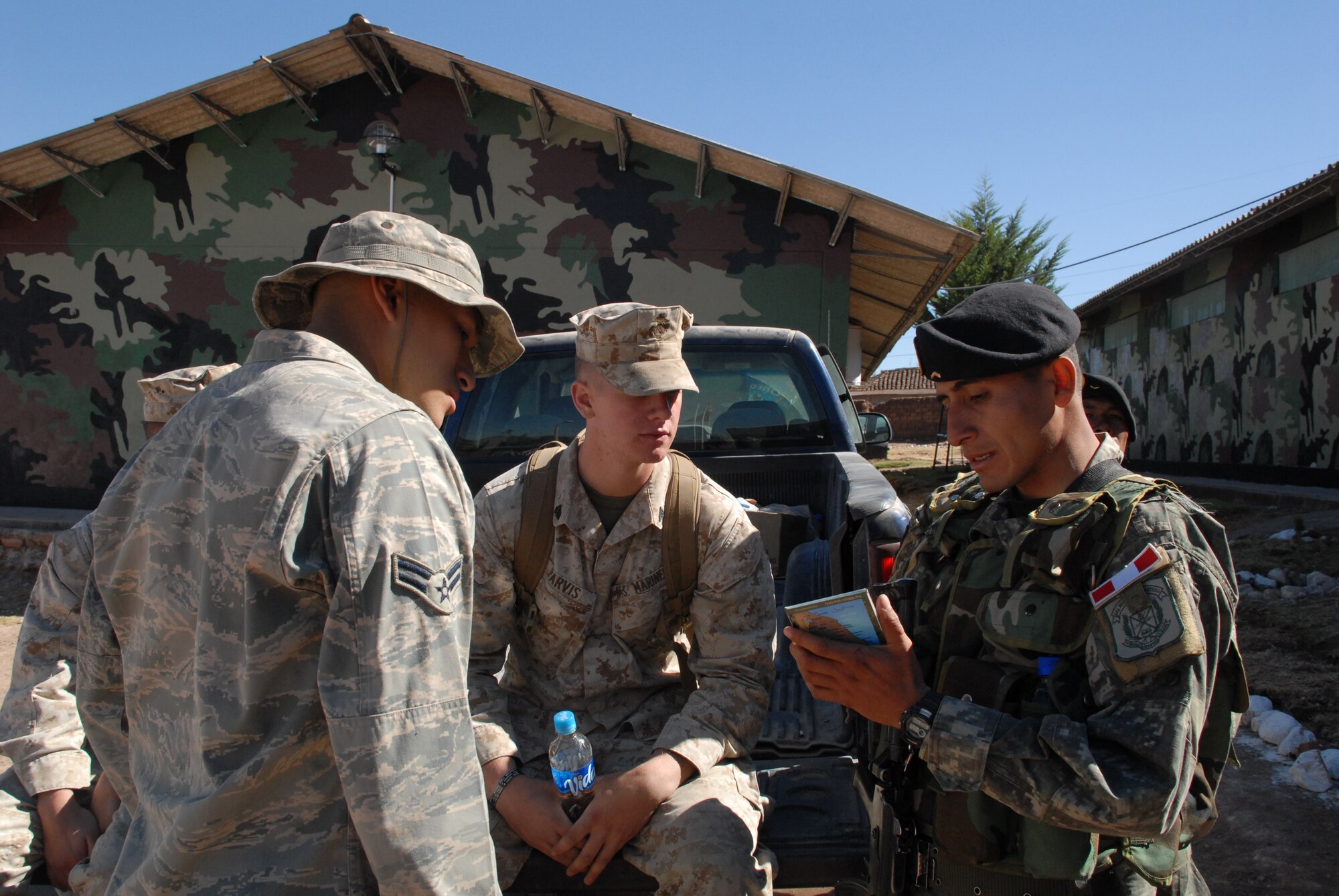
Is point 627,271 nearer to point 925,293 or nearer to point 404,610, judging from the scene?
point 925,293

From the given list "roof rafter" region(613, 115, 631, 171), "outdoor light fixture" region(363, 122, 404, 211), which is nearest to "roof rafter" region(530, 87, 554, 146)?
"roof rafter" region(613, 115, 631, 171)

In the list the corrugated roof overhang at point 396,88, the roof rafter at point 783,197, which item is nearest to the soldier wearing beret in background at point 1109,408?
the corrugated roof overhang at point 396,88

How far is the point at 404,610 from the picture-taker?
3.87ft

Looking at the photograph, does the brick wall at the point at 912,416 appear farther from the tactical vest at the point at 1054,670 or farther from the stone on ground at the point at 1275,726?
the tactical vest at the point at 1054,670

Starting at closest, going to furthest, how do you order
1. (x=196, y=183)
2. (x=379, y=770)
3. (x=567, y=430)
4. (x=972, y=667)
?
(x=379, y=770) → (x=972, y=667) → (x=567, y=430) → (x=196, y=183)

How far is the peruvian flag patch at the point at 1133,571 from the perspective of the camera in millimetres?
1492

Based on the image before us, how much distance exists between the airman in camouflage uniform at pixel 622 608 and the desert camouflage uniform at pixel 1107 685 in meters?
0.56

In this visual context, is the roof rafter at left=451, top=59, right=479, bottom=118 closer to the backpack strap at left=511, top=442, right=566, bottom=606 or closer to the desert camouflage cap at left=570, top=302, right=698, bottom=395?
the desert camouflage cap at left=570, top=302, right=698, bottom=395

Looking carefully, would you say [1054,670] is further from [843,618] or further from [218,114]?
[218,114]

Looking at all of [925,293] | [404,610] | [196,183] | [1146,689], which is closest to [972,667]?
[1146,689]

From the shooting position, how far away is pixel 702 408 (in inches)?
159

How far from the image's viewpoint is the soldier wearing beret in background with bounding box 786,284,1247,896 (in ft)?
4.80

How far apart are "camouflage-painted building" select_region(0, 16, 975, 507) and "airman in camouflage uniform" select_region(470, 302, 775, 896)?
709 centimetres

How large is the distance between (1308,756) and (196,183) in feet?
37.8
